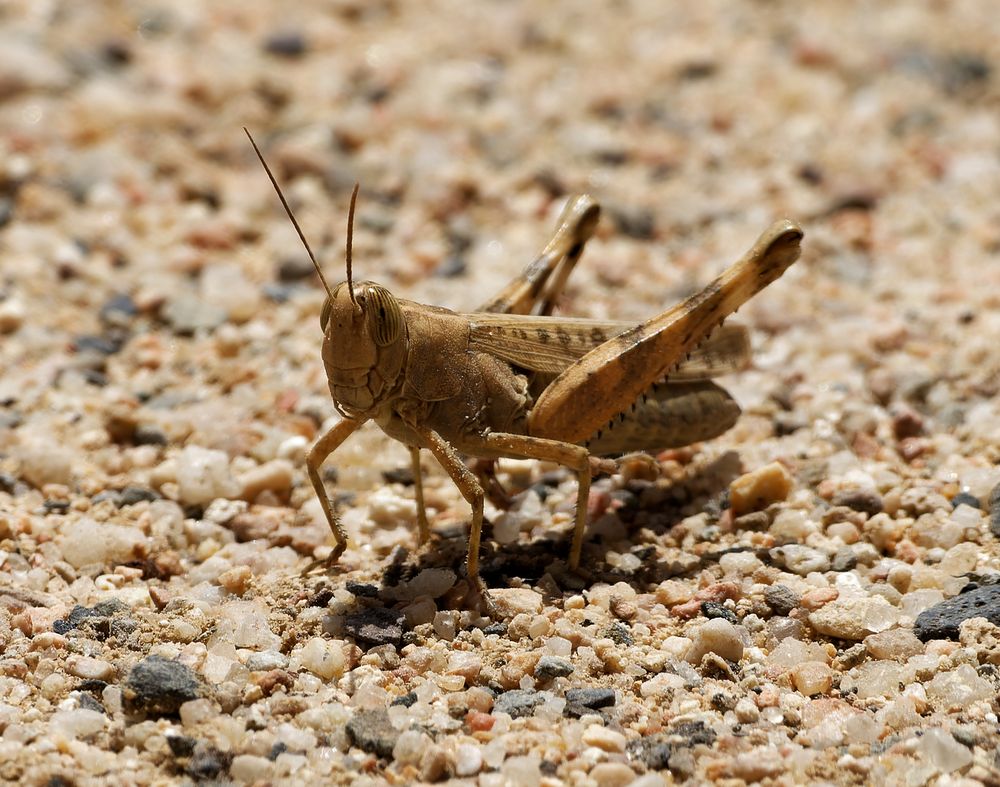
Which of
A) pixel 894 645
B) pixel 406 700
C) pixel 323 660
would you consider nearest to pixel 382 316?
pixel 323 660

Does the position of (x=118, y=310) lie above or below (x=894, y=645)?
above

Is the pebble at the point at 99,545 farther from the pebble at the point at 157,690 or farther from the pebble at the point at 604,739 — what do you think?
the pebble at the point at 604,739

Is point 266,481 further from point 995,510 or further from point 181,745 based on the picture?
point 995,510

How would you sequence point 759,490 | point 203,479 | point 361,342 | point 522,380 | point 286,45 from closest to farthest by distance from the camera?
point 361,342 → point 522,380 → point 759,490 → point 203,479 → point 286,45

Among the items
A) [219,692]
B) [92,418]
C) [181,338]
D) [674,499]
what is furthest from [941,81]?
[219,692]

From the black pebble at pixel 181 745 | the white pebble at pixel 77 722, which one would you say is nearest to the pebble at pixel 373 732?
the black pebble at pixel 181 745

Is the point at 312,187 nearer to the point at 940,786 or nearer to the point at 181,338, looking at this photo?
the point at 181,338
